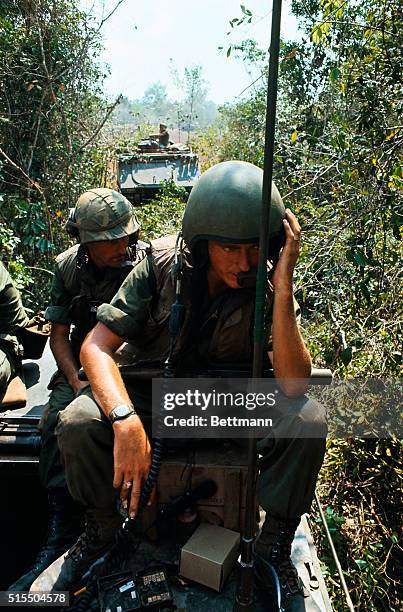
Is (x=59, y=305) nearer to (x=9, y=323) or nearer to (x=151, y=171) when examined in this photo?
(x=9, y=323)

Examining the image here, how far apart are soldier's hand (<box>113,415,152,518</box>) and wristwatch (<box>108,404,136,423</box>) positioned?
0.05 feet

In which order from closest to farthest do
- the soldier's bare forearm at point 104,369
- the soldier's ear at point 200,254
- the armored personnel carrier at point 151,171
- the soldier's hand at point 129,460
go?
the soldier's hand at point 129,460
the soldier's bare forearm at point 104,369
the soldier's ear at point 200,254
the armored personnel carrier at point 151,171

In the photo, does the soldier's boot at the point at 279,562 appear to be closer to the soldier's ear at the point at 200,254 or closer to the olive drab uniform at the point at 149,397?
the olive drab uniform at the point at 149,397

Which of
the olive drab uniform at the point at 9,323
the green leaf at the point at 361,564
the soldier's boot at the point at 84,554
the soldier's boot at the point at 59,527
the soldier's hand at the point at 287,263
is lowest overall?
the green leaf at the point at 361,564

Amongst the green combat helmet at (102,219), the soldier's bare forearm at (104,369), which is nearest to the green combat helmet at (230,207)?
the soldier's bare forearm at (104,369)

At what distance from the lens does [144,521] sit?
2533 mm

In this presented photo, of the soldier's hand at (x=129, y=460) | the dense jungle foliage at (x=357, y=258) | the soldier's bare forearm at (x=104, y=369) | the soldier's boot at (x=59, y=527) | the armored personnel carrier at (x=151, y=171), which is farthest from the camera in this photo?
the armored personnel carrier at (x=151, y=171)

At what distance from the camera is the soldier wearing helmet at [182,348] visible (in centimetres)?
221

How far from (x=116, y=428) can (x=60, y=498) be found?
2.87ft

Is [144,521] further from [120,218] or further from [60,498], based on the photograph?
[120,218]

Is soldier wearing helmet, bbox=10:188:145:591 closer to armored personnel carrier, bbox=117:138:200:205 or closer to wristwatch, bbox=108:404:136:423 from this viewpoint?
wristwatch, bbox=108:404:136:423

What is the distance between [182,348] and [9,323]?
4.51 feet

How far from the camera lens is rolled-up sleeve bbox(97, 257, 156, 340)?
99.5 inches

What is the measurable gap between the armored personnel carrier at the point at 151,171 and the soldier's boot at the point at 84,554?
9408 millimetres
